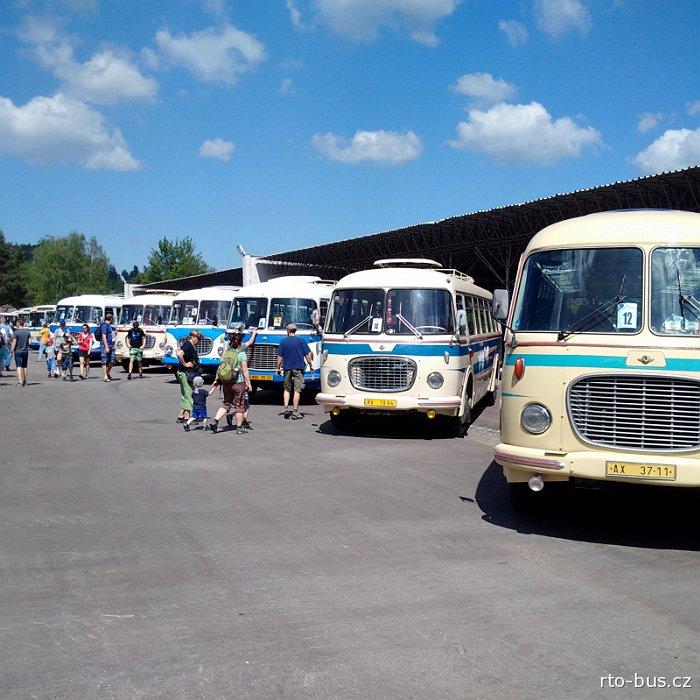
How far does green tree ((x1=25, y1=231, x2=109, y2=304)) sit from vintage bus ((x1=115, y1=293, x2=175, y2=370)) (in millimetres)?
82732

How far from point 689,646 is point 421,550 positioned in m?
2.46

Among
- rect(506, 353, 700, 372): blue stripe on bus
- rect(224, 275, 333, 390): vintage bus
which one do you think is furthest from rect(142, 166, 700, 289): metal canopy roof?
rect(506, 353, 700, 372): blue stripe on bus

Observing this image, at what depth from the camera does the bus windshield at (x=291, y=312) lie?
1928 cm

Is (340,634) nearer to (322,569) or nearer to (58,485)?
(322,569)

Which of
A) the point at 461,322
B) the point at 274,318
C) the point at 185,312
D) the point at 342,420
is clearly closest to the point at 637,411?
the point at 461,322

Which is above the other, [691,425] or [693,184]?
[693,184]

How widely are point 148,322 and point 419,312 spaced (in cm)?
1863

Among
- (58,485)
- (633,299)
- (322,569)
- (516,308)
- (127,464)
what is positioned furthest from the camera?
(127,464)

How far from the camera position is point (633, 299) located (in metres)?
7.35

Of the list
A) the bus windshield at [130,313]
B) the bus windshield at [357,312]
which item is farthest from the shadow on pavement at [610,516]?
the bus windshield at [130,313]

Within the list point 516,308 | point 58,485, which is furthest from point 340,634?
point 58,485

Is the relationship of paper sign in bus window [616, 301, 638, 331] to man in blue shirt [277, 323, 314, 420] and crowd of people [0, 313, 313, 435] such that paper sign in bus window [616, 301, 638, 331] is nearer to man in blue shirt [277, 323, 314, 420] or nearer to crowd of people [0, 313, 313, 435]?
crowd of people [0, 313, 313, 435]

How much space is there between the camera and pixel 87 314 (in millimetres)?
34312

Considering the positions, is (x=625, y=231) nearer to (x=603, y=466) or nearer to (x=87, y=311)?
(x=603, y=466)
